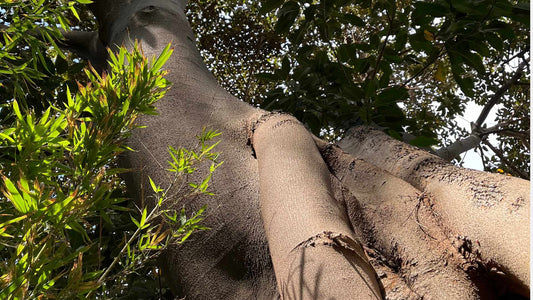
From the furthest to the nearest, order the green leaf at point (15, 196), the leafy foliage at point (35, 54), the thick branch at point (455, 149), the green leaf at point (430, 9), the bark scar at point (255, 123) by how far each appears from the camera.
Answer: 1. the thick branch at point (455, 149)
2. the green leaf at point (430, 9)
3. the bark scar at point (255, 123)
4. the leafy foliage at point (35, 54)
5. the green leaf at point (15, 196)

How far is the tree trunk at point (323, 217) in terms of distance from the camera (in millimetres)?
889

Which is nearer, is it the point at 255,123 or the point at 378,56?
the point at 255,123

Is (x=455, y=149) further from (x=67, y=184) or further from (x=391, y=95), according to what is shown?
(x=67, y=184)

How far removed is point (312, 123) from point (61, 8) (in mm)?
1485

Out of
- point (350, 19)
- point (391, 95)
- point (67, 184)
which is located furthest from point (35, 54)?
point (350, 19)

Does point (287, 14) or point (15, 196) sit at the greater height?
point (287, 14)

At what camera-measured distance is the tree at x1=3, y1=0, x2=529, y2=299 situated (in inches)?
35.0

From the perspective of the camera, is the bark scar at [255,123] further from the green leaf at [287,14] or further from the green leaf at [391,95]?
the green leaf at [287,14]

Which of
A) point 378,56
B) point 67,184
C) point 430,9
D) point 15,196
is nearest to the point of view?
point 15,196

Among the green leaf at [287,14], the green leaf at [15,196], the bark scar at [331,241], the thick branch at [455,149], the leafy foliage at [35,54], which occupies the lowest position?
the green leaf at [15,196]

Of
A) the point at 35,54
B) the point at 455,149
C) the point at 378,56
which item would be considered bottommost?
the point at 35,54

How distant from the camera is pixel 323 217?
3.15 feet

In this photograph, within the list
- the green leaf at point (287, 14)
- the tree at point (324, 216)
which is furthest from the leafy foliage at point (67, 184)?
the green leaf at point (287, 14)

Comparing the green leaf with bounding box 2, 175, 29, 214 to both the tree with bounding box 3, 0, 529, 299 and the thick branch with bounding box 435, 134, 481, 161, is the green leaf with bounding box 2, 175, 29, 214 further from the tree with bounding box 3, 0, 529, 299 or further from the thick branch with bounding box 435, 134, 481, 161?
the thick branch with bounding box 435, 134, 481, 161
